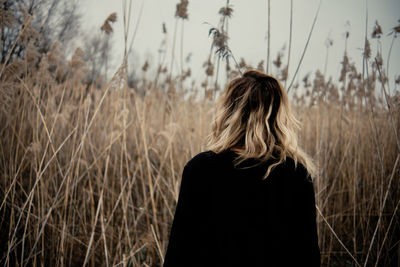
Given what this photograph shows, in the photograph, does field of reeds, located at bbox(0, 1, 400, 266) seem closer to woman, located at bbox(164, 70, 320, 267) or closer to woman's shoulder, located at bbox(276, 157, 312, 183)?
woman, located at bbox(164, 70, 320, 267)

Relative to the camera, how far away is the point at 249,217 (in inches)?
31.8

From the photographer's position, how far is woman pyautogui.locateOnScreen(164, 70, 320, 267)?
802 mm

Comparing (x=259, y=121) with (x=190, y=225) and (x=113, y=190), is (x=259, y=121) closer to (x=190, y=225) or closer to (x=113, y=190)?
(x=190, y=225)

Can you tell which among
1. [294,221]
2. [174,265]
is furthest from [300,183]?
[174,265]

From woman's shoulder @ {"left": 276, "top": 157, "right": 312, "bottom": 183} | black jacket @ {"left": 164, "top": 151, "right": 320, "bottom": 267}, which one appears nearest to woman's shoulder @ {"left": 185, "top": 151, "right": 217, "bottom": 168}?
black jacket @ {"left": 164, "top": 151, "right": 320, "bottom": 267}

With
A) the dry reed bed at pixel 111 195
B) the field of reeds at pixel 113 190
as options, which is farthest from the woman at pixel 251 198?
the dry reed bed at pixel 111 195

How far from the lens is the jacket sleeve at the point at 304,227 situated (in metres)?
0.81

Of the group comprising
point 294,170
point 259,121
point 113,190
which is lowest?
point 113,190

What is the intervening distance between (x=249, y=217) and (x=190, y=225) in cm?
25

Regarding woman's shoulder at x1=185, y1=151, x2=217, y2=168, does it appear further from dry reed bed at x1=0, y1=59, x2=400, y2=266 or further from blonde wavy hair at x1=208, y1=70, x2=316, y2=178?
dry reed bed at x1=0, y1=59, x2=400, y2=266

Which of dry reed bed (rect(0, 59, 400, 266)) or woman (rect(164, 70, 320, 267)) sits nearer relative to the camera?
woman (rect(164, 70, 320, 267))

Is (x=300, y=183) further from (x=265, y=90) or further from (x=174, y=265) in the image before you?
(x=174, y=265)

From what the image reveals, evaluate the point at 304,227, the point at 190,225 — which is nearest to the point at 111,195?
the point at 190,225

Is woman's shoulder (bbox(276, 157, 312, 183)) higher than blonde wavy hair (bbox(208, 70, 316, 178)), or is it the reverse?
blonde wavy hair (bbox(208, 70, 316, 178))
